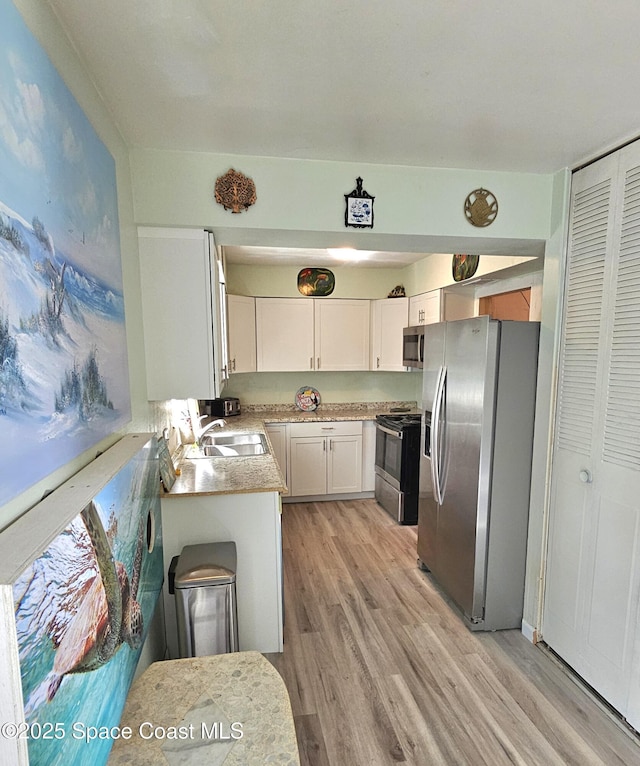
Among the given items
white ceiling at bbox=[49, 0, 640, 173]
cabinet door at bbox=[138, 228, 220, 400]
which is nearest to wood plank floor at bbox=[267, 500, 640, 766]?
cabinet door at bbox=[138, 228, 220, 400]

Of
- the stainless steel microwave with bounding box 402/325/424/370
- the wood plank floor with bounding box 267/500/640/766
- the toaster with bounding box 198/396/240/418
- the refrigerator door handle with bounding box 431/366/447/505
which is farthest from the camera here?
the toaster with bounding box 198/396/240/418

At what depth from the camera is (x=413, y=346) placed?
367 cm

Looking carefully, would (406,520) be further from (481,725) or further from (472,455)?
(481,725)

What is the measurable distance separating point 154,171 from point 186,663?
1908mm

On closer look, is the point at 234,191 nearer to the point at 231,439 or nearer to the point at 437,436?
the point at 437,436

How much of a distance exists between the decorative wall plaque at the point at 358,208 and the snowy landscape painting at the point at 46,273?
1.02 metres

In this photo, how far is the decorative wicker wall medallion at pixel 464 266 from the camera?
119 inches

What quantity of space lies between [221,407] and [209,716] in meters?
3.20

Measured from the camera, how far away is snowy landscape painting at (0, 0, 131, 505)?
721 mm

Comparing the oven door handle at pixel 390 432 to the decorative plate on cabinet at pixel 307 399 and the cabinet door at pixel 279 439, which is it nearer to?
the decorative plate on cabinet at pixel 307 399

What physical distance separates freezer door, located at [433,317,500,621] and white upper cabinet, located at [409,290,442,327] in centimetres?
117

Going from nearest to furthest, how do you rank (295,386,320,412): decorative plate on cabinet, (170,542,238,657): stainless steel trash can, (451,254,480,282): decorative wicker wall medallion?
(170,542,238,657): stainless steel trash can
(451,254,480,282): decorative wicker wall medallion
(295,386,320,412): decorative plate on cabinet

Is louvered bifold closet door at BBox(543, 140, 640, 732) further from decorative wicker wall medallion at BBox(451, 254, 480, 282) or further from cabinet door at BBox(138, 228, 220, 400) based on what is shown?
cabinet door at BBox(138, 228, 220, 400)

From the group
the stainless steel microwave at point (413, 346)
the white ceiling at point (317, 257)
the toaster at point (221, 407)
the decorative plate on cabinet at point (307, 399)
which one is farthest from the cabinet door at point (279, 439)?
the white ceiling at point (317, 257)
